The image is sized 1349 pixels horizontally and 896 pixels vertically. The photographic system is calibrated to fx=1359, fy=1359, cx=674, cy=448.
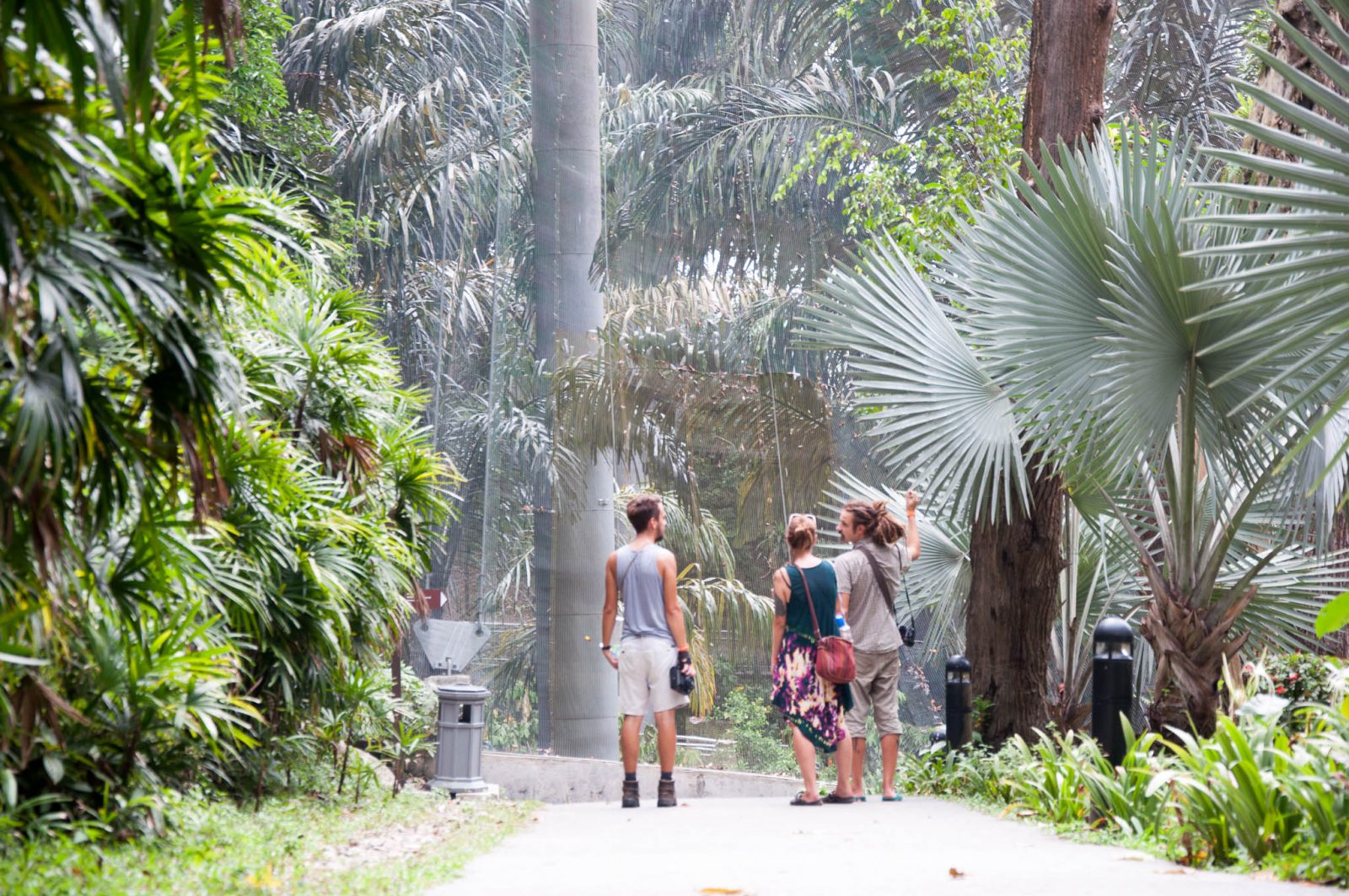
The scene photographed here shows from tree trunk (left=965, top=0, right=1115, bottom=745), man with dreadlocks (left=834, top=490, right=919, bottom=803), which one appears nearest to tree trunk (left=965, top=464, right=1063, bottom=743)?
tree trunk (left=965, top=0, right=1115, bottom=745)

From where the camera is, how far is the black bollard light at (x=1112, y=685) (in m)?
6.64

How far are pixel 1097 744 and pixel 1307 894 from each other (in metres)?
3.01

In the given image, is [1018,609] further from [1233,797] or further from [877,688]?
[1233,797]

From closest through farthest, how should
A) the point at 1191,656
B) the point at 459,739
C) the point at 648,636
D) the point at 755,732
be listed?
the point at 1191,656 < the point at 648,636 < the point at 459,739 < the point at 755,732

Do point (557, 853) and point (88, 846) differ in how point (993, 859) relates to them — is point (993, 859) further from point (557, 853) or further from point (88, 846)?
point (88, 846)

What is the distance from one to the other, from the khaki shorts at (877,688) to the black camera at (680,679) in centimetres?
118

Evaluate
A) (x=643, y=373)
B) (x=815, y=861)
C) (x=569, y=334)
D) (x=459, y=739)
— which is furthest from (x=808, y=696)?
(x=569, y=334)

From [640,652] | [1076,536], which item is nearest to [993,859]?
[640,652]

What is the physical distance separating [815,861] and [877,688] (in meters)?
3.21

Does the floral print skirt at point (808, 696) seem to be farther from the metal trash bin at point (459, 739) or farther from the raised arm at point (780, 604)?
the metal trash bin at point (459, 739)

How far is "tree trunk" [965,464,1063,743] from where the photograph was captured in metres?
9.13

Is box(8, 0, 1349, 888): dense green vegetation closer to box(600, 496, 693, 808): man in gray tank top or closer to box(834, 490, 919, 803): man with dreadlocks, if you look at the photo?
box(834, 490, 919, 803): man with dreadlocks

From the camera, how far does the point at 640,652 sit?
7.42m

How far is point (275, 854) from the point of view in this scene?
16.9ft
